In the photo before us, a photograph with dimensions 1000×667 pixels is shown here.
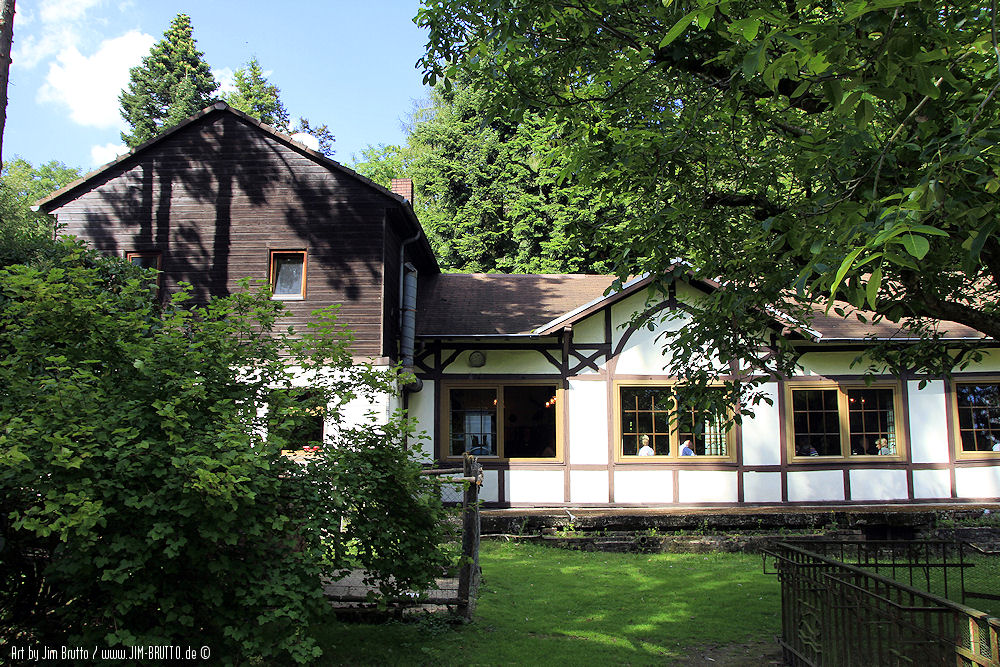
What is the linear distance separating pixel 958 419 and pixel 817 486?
3.26m

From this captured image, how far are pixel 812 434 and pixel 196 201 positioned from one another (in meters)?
12.9

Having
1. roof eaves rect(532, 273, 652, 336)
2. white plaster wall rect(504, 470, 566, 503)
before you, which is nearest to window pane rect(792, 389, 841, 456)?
roof eaves rect(532, 273, 652, 336)

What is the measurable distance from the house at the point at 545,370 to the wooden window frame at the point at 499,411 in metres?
0.03

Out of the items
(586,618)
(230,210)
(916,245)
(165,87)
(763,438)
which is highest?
(165,87)

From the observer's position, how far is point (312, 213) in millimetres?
13945

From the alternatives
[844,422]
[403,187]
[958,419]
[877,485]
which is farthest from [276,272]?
[958,419]

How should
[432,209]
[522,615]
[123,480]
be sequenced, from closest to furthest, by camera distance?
[123,480] < [522,615] < [432,209]

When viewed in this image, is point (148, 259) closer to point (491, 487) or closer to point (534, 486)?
point (491, 487)

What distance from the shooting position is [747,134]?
8.46m

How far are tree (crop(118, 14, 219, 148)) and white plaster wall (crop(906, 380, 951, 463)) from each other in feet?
101

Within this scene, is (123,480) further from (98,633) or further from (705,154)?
(705,154)

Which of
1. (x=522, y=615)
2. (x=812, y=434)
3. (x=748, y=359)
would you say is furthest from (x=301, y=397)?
(x=812, y=434)

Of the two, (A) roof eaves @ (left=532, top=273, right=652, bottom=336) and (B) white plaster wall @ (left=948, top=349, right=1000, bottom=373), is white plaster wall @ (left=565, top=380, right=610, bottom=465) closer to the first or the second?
(A) roof eaves @ (left=532, top=273, right=652, bottom=336)

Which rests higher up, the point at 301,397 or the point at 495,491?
the point at 301,397
